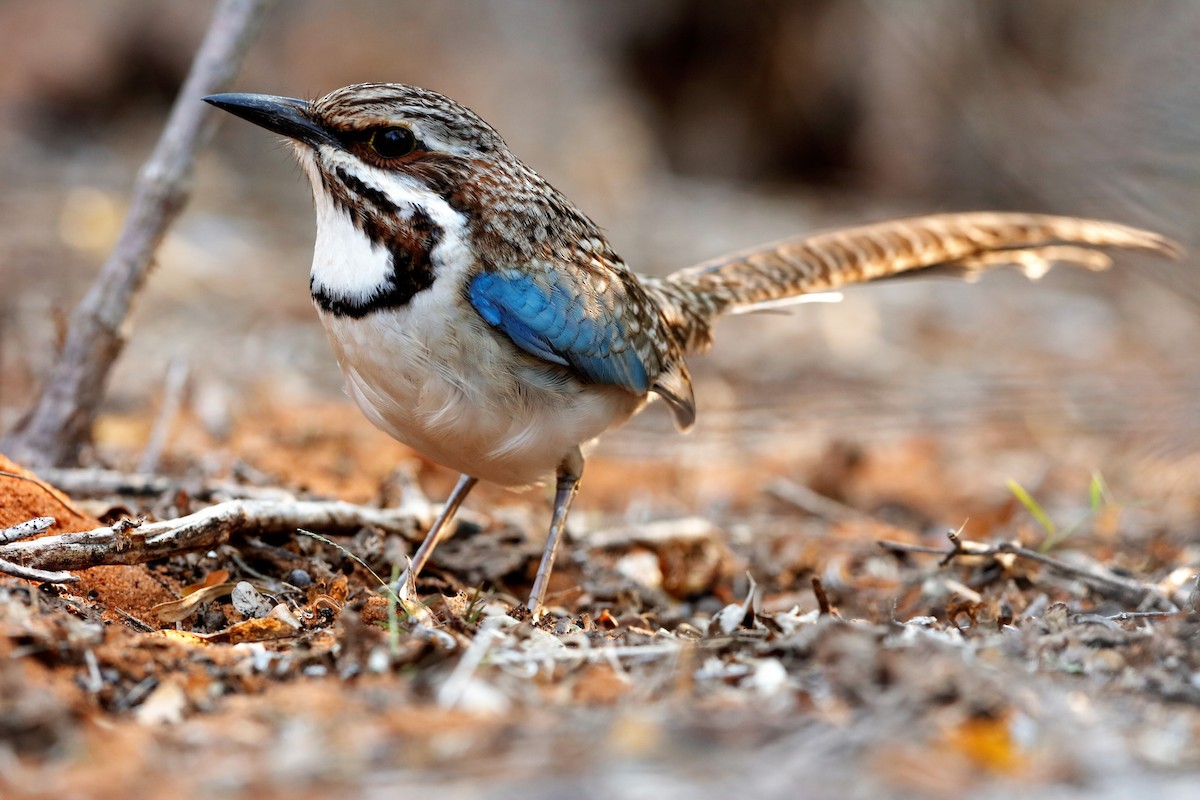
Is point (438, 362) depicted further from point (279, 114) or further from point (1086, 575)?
point (1086, 575)

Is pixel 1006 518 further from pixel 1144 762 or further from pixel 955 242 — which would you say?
pixel 1144 762

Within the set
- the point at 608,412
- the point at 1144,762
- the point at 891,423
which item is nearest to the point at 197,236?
the point at 891,423

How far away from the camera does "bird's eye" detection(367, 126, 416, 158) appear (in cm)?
418

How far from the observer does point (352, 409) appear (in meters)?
7.99

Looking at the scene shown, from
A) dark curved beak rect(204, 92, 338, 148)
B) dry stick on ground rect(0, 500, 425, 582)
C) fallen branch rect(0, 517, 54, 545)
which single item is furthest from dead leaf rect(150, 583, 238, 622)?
dark curved beak rect(204, 92, 338, 148)

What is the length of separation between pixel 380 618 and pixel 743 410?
178 inches

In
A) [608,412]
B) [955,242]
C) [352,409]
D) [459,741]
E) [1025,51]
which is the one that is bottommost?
[352,409]

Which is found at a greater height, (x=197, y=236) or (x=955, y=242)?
(x=955, y=242)

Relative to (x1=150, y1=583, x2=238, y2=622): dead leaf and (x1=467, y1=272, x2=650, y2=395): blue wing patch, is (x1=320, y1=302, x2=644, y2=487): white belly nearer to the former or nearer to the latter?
(x1=467, y1=272, x2=650, y2=395): blue wing patch

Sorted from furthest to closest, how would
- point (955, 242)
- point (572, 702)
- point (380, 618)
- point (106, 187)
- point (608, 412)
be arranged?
1. point (106, 187)
2. point (955, 242)
3. point (608, 412)
4. point (380, 618)
5. point (572, 702)

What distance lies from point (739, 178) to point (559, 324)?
10211 millimetres

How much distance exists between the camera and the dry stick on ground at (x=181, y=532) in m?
3.67

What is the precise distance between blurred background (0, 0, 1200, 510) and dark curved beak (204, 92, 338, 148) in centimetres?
281

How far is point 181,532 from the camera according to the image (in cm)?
395
